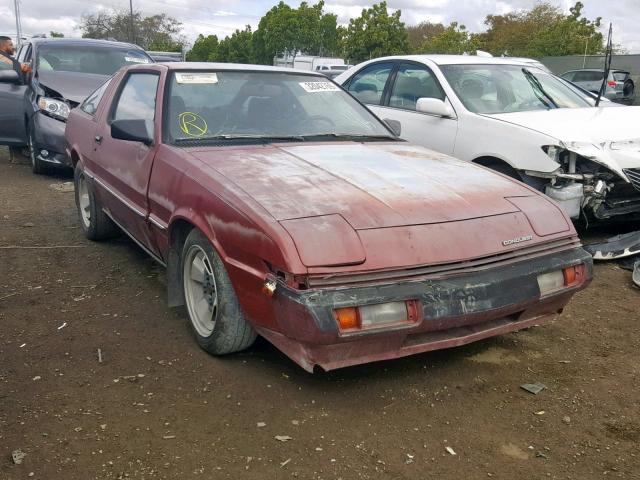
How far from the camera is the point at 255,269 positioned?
2736 millimetres

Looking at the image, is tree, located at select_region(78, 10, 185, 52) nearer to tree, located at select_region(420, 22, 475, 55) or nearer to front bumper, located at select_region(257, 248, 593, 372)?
tree, located at select_region(420, 22, 475, 55)

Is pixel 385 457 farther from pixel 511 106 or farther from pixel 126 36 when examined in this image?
pixel 126 36

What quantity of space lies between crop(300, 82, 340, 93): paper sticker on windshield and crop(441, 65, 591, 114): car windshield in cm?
167

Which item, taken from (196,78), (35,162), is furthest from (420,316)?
(35,162)

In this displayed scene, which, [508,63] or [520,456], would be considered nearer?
[520,456]

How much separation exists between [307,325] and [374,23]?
41.0 meters

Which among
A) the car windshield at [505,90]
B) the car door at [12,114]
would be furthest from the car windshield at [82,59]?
the car windshield at [505,90]

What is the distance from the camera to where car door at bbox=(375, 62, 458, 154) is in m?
5.80

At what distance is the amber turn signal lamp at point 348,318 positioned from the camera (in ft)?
8.35

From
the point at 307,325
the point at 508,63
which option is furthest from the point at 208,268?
the point at 508,63

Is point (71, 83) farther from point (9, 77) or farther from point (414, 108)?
point (414, 108)

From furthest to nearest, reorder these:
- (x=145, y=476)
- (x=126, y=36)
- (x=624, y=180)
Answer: (x=126, y=36) < (x=624, y=180) < (x=145, y=476)

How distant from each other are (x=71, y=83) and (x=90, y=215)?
3.50 meters

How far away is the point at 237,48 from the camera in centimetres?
6209
